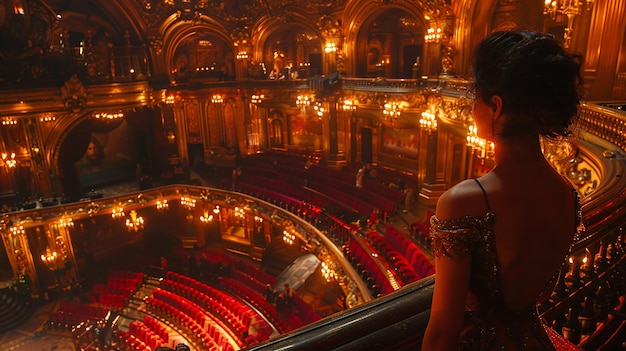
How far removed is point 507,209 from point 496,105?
1.01ft

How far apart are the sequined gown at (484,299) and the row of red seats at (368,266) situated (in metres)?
8.46

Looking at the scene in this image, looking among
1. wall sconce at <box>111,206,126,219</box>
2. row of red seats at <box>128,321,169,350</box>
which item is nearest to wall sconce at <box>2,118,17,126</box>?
wall sconce at <box>111,206,126,219</box>

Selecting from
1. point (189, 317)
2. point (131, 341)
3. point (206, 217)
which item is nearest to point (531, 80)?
point (189, 317)

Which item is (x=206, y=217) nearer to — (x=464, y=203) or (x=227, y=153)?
(x=227, y=153)

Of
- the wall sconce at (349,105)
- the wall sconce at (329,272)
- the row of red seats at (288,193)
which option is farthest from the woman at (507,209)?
the wall sconce at (349,105)

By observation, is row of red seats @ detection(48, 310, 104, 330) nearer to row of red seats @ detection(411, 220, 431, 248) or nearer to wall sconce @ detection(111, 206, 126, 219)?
wall sconce @ detection(111, 206, 126, 219)

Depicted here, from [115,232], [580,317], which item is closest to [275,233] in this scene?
[115,232]

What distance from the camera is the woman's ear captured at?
121cm

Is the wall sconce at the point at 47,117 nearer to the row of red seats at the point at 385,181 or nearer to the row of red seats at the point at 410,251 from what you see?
the row of red seats at the point at 385,181

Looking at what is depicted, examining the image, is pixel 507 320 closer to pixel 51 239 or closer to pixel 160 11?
pixel 51 239

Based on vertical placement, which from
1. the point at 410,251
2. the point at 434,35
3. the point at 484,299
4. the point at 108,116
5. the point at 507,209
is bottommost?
the point at 410,251

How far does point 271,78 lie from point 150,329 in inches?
535

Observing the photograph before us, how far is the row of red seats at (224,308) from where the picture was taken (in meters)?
13.7

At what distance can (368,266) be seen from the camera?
11.3 meters
